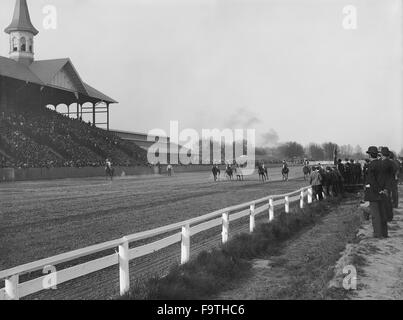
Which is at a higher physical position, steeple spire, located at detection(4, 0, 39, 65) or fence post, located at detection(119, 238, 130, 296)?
steeple spire, located at detection(4, 0, 39, 65)

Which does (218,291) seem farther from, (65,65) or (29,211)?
(65,65)

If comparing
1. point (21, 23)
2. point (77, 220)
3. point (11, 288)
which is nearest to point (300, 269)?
point (11, 288)

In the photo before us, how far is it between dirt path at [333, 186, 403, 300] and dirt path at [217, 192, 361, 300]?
277 millimetres

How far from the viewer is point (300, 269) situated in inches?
259

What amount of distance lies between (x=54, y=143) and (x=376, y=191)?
3156 cm

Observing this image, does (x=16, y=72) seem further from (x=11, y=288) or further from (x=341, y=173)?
(x=11, y=288)

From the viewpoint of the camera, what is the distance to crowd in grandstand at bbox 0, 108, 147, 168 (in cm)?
3059

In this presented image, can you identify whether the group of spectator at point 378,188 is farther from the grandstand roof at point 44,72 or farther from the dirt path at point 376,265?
the grandstand roof at point 44,72

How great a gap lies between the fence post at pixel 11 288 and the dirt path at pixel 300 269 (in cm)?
246

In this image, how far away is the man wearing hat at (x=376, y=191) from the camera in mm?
7758

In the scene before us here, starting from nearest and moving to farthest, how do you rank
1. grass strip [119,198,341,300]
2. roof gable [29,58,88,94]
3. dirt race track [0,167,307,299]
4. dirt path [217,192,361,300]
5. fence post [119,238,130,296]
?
fence post [119,238,130,296], grass strip [119,198,341,300], dirt path [217,192,361,300], dirt race track [0,167,307,299], roof gable [29,58,88,94]

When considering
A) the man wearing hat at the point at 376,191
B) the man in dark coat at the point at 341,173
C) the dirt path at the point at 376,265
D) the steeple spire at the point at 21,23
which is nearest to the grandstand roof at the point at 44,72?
the steeple spire at the point at 21,23

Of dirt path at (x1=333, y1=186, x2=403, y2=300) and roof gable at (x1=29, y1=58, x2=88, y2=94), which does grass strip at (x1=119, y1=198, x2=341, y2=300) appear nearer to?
dirt path at (x1=333, y1=186, x2=403, y2=300)

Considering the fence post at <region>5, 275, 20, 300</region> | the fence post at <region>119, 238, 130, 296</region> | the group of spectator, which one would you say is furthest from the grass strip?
the group of spectator
